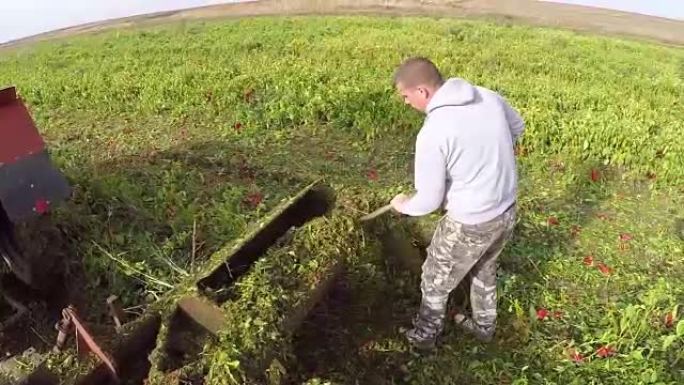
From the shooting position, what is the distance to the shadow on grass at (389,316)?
4.10 meters

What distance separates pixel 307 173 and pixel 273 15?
1080 centimetres

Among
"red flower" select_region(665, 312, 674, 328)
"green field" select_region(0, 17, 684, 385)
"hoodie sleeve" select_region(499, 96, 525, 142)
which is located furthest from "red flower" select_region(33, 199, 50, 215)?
"red flower" select_region(665, 312, 674, 328)

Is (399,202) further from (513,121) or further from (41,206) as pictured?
(41,206)

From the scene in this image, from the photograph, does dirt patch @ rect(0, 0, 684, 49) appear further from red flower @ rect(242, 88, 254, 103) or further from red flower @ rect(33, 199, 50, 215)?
red flower @ rect(33, 199, 50, 215)

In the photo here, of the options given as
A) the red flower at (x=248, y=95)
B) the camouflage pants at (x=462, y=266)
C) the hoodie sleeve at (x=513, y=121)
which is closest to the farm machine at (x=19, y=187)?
the camouflage pants at (x=462, y=266)

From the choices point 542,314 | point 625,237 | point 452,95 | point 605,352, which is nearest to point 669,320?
point 605,352

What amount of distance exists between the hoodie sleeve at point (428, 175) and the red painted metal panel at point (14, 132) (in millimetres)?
2666

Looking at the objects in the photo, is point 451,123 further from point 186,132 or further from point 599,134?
point 186,132

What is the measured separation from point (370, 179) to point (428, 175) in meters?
3.08

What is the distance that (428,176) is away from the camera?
3.53m

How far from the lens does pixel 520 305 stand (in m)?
4.53

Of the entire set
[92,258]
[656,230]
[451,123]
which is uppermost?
[451,123]

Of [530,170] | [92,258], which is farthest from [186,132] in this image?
[530,170]

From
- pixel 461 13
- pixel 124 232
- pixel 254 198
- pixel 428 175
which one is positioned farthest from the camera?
pixel 461 13
